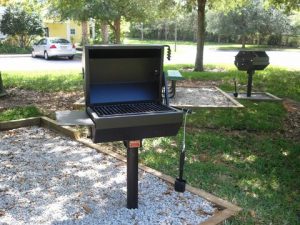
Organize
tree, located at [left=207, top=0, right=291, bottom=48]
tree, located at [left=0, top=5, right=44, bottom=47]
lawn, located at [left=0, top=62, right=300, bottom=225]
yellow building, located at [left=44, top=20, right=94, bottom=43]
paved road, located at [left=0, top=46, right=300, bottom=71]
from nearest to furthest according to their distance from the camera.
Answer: lawn, located at [left=0, top=62, right=300, bottom=225] → paved road, located at [left=0, top=46, right=300, bottom=71] → tree, located at [left=0, top=5, right=44, bottom=47] → yellow building, located at [left=44, top=20, right=94, bottom=43] → tree, located at [left=207, top=0, right=291, bottom=48]

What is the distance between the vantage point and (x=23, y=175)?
4867 mm

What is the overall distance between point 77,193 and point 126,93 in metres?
1.33

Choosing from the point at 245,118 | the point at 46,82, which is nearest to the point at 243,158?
the point at 245,118

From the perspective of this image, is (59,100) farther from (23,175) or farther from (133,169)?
(133,169)

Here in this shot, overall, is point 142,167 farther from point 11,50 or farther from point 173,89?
point 11,50

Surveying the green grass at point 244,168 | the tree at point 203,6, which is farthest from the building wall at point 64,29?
the green grass at point 244,168

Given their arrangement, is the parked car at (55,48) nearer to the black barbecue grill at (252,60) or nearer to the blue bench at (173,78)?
the blue bench at (173,78)

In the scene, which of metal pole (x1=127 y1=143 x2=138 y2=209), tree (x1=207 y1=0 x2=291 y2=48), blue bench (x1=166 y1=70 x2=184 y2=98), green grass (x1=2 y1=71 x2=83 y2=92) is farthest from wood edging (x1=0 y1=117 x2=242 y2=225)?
tree (x1=207 y1=0 x2=291 y2=48)

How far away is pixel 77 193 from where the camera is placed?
4.35 m

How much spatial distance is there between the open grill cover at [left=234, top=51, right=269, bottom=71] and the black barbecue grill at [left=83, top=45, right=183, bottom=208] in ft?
19.8

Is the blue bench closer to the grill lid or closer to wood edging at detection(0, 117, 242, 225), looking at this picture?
wood edging at detection(0, 117, 242, 225)

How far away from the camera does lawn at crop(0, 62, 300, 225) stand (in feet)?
14.3

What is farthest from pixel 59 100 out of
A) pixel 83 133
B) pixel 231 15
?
pixel 231 15

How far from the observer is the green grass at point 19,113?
7.44m
